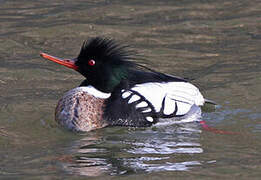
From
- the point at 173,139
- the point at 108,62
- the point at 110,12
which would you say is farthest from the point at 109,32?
the point at 173,139

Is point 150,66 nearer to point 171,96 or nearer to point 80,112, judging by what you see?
point 171,96

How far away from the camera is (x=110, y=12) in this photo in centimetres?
1272

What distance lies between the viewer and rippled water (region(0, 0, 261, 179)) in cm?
648

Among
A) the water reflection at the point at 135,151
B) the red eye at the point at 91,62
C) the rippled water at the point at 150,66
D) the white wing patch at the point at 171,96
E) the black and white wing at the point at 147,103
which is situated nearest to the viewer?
the water reflection at the point at 135,151

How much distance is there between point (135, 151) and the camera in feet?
23.1

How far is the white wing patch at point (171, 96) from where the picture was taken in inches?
315

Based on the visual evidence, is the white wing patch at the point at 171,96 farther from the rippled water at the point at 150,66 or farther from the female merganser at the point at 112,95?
the rippled water at the point at 150,66

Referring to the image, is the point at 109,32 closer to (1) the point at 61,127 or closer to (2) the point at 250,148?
(1) the point at 61,127

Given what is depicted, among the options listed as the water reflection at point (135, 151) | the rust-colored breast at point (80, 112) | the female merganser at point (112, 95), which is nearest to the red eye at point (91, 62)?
the female merganser at point (112, 95)

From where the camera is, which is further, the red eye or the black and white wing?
the red eye

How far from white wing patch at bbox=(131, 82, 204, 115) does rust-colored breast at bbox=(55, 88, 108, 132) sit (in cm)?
52

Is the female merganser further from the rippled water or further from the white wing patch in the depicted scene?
the rippled water

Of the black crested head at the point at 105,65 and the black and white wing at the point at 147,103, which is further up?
the black crested head at the point at 105,65

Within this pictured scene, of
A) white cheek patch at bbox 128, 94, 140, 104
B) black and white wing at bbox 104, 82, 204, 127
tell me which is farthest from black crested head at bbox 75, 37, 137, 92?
white cheek patch at bbox 128, 94, 140, 104
